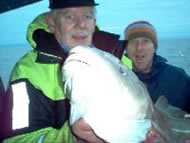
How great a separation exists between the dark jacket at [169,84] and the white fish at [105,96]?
8.13 feet

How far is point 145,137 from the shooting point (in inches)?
60.2


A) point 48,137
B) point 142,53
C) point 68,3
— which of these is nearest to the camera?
point 48,137

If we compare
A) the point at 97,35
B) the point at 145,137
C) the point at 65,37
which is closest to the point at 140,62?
the point at 97,35

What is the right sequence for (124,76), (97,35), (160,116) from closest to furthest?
1. (124,76)
2. (160,116)
3. (97,35)

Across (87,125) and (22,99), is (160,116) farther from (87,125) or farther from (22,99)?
(22,99)

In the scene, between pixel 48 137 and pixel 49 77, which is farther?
pixel 49 77

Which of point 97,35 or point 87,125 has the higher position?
point 97,35

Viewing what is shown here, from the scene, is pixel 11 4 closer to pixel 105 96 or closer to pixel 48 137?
pixel 48 137

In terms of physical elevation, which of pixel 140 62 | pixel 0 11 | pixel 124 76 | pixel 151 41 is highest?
pixel 0 11

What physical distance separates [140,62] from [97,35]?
1.39 metres

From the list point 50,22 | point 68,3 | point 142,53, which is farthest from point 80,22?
point 142,53

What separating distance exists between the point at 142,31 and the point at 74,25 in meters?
1.87

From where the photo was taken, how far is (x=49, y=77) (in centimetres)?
223

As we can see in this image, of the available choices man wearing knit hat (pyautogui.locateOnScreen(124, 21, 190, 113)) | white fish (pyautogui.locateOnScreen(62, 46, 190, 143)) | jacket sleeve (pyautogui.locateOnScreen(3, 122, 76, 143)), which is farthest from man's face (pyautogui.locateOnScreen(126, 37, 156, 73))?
white fish (pyautogui.locateOnScreen(62, 46, 190, 143))
